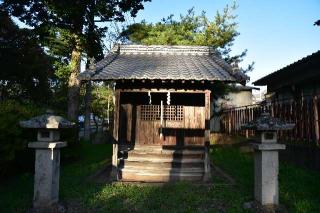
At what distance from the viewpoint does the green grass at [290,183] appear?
25.2 ft

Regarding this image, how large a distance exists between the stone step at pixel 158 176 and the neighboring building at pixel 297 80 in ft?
23.4

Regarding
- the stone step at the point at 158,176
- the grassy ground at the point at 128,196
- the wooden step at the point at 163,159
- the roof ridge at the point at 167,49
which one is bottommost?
the grassy ground at the point at 128,196

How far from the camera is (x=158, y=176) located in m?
11.4

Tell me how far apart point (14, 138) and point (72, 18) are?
8.33m

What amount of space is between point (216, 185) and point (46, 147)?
524 centimetres

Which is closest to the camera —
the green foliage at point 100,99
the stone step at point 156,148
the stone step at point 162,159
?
the stone step at point 162,159

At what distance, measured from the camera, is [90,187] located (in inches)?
382

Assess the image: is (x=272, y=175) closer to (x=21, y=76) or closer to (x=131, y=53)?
(x=131, y=53)

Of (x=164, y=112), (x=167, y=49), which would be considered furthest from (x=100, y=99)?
(x=164, y=112)

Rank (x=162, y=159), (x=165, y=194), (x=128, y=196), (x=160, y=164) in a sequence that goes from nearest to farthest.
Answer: (x=128, y=196)
(x=165, y=194)
(x=160, y=164)
(x=162, y=159)

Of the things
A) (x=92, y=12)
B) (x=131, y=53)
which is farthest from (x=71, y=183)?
(x=92, y=12)

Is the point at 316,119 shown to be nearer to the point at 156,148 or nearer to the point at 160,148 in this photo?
the point at 160,148

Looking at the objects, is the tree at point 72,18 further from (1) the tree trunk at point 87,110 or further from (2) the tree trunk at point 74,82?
(1) the tree trunk at point 87,110

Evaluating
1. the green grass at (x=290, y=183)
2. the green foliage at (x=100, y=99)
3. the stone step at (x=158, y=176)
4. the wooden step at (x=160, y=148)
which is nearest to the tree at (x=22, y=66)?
the green foliage at (x=100, y=99)
